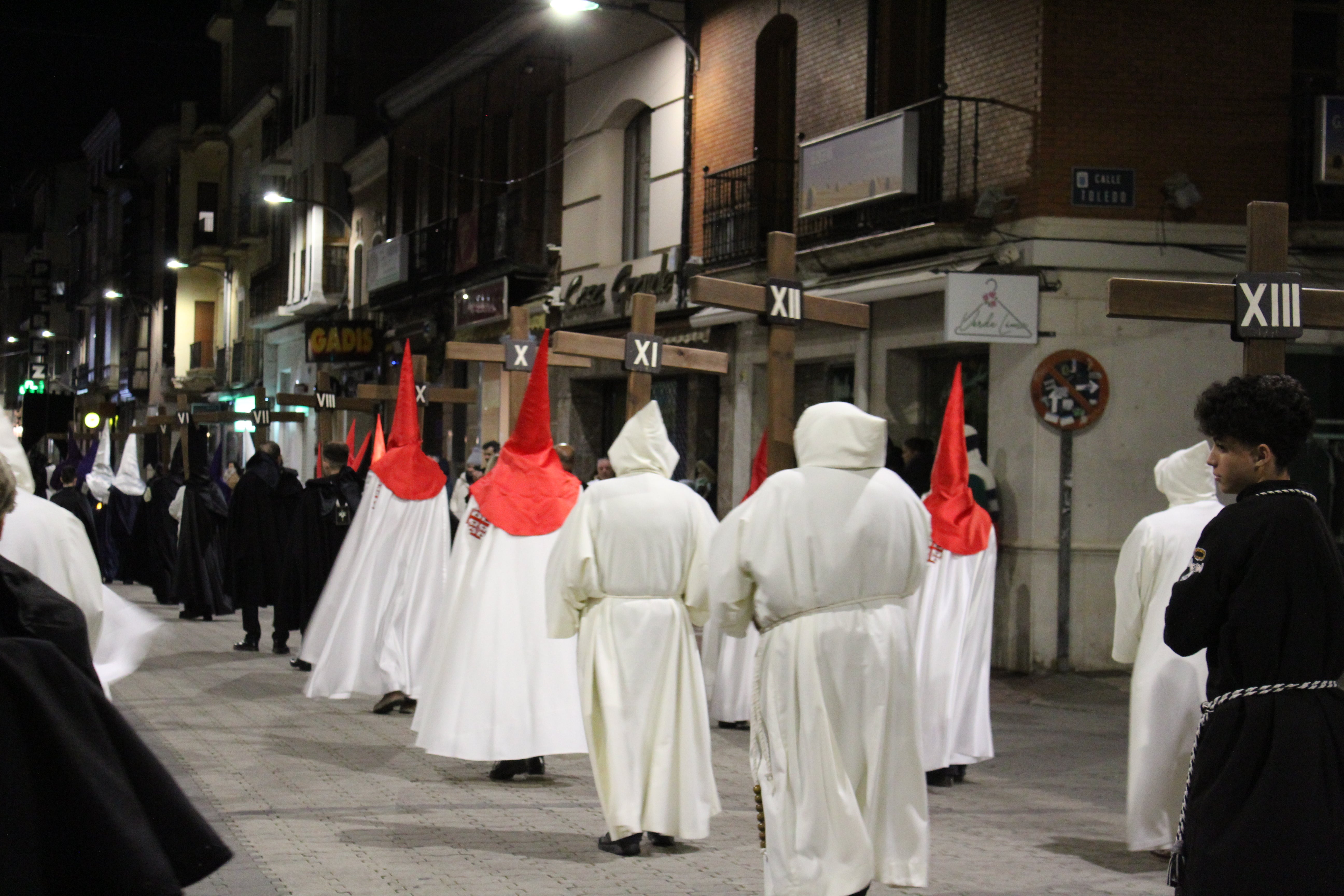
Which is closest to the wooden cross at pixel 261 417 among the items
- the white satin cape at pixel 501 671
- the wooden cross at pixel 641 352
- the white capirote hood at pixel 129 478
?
the white capirote hood at pixel 129 478

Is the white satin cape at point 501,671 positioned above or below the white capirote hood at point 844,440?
below

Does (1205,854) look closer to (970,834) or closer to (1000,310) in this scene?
(970,834)

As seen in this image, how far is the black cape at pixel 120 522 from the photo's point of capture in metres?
23.8

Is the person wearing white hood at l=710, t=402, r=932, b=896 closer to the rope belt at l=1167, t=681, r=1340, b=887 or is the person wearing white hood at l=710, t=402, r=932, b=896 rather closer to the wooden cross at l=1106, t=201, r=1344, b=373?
the rope belt at l=1167, t=681, r=1340, b=887

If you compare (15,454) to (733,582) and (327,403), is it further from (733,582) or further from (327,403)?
(327,403)

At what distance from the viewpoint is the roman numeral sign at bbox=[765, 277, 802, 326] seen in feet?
30.3

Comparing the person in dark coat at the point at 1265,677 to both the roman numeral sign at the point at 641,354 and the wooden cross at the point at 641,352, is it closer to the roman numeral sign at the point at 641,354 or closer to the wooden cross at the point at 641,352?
the wooden cross at the point at 641,352

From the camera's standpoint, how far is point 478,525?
9.47 m

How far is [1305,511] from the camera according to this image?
14.9 feet

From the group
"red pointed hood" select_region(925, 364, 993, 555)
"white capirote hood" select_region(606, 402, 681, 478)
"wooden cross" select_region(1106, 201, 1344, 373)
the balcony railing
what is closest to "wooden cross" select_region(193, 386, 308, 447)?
the balcony railing

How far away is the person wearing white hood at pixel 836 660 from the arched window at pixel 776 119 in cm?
1324

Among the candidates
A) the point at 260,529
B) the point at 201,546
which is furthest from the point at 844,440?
the point at 201,546

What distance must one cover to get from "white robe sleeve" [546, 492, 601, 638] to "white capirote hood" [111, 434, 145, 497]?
668 inches

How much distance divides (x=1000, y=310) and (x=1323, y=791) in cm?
1003
